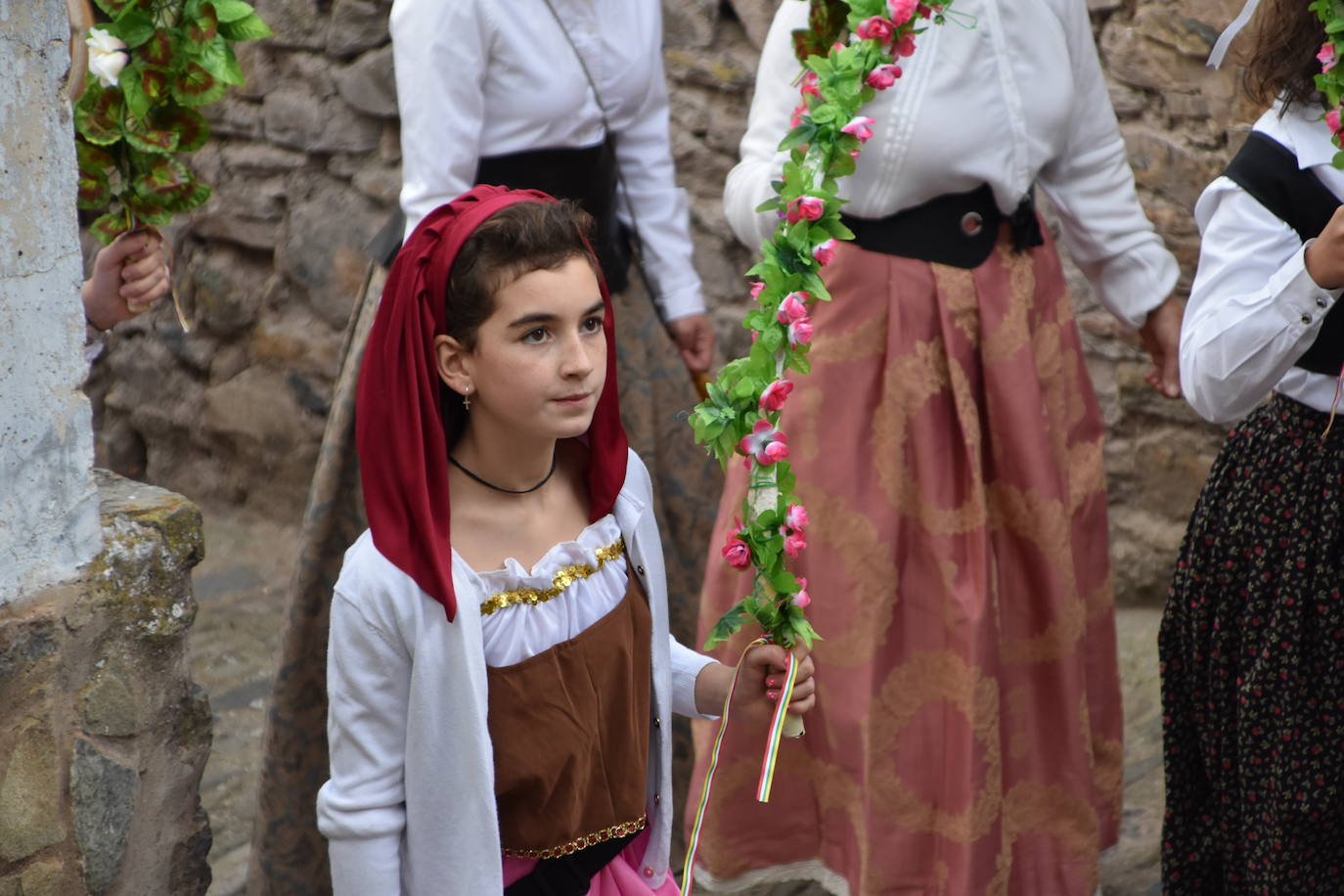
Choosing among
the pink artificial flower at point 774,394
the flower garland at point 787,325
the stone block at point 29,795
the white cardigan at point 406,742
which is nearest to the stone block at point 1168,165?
the flower garland at point 787,325

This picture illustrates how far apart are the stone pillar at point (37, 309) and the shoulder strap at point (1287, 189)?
5.28ft

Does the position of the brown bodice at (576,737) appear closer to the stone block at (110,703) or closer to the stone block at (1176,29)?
the stone block at (110,703)

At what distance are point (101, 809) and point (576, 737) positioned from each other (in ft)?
2.38

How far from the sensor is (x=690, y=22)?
449cm

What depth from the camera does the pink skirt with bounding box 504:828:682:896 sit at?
Result: 1.94 meters

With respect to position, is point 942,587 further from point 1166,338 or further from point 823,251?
point 823,251

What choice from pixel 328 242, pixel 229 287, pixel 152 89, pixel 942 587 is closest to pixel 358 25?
pixel 328 242

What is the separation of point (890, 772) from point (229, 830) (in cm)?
165

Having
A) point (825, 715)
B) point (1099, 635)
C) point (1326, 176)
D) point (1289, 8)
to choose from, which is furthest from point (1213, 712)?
point (1289, 8)

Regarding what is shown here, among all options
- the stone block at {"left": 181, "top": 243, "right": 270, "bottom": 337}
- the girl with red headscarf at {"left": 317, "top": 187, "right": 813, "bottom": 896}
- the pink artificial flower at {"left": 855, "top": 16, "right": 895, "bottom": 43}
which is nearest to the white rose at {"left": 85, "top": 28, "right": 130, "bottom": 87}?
the girl with red headscarf at {"left": 317, "top": 187, "right": 813, "bottom": 896}

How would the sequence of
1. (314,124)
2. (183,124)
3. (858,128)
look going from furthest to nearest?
(314,124) < (183,124) < (858,128)

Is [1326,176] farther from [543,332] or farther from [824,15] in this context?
[543,332]

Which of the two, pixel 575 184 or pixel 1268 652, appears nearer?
pixel 1268 652

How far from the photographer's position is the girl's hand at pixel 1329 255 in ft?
7.04
